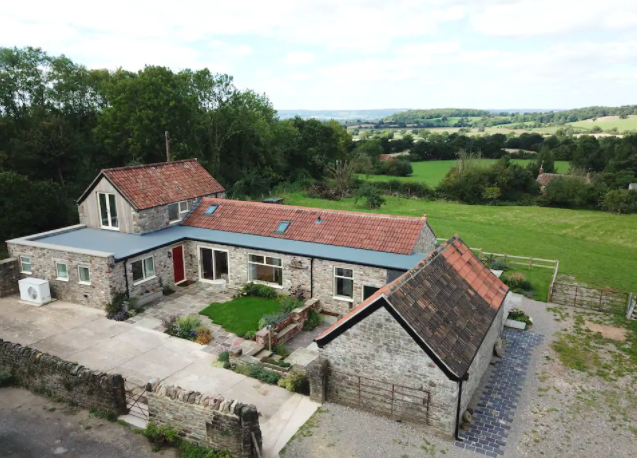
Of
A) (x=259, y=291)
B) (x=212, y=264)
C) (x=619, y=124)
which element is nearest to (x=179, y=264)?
(x=212, y=264)

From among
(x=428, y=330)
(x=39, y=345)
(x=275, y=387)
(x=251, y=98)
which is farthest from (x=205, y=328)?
(x=251, y=98)

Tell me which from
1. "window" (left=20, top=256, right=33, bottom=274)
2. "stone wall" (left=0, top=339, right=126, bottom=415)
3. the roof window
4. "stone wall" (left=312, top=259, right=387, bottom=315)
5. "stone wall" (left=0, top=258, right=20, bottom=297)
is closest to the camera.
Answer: "stone wall" (left=0, top=339, right=126, bottom=415)

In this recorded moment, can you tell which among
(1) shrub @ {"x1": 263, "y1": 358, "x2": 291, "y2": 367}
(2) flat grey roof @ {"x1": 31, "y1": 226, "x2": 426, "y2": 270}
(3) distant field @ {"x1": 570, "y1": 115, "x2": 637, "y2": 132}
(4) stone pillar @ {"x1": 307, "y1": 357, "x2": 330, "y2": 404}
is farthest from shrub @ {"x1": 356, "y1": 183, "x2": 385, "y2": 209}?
(3) distant field @ {"x1": 570, "y1": 115, "x2": 637, "y2": 132}

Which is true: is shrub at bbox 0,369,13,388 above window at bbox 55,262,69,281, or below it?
below

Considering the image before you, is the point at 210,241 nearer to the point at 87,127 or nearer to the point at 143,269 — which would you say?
the point at 143,269

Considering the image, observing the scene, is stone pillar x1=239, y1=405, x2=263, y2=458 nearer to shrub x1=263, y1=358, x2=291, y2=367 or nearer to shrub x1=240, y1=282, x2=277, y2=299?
shrub x1=263, y1=358, x2=291, y2=367

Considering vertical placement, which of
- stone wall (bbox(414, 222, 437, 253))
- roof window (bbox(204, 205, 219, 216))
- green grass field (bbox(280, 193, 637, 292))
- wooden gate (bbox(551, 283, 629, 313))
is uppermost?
roof window (bbox(204, 205, 219, 216))

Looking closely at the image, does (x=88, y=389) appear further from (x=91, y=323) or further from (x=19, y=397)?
(x=91, y=323)
